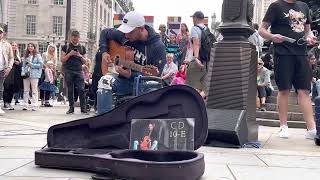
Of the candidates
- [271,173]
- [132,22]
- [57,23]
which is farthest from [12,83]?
[57,23]

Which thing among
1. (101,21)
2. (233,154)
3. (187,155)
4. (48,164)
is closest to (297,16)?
(233,154)

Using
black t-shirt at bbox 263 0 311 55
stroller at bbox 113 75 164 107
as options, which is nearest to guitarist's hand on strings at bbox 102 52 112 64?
stroller at bbox 113 75 164 107

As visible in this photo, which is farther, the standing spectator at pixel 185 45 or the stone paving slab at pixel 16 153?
the standing spectator at pixel 185 45

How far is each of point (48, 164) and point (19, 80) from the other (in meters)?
8.35

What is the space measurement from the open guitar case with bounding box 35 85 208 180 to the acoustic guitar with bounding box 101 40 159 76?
0.86 m

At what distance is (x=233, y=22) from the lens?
21.0ft

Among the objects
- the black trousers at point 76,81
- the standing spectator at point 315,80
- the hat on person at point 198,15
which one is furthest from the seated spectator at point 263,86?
the black trousers at point 76,81

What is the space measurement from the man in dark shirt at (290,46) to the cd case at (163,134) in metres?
2.57

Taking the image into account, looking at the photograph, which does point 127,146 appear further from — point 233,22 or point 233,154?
point 233,22

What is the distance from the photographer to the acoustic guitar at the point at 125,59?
5168mm

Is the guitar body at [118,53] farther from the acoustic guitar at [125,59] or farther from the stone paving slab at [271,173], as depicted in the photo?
the stone paving slab at [271,173]

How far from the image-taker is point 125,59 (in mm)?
5234

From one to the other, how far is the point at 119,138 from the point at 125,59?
108 centimetres

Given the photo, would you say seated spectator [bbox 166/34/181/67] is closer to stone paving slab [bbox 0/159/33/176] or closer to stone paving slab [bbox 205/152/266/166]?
stone paving slab [bbox 205/152/266/166]
